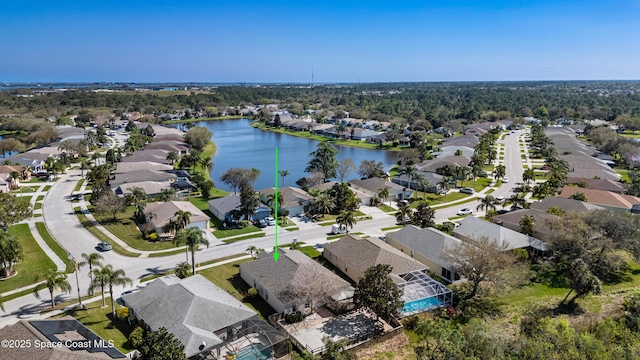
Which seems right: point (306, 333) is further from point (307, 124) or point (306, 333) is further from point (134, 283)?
point (307, 124)

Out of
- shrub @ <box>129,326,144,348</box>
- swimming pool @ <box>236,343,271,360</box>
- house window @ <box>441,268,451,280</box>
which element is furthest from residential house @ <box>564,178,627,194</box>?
shrub @ <box>129,326,144,348</box>

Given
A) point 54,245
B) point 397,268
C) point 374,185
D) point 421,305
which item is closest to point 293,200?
point 374,185

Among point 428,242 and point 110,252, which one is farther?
point 110,252

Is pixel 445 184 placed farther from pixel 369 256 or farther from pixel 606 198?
pixel 369 256

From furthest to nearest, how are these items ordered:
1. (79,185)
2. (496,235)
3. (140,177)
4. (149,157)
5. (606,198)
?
(149,157)
(140,177)
(79,185)
(606,198)
(496,235)

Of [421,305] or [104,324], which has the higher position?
[104,324]

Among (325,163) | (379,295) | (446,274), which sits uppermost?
(325,163)

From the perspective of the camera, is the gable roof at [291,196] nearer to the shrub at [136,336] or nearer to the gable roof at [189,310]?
the gable roof at [189,310]
